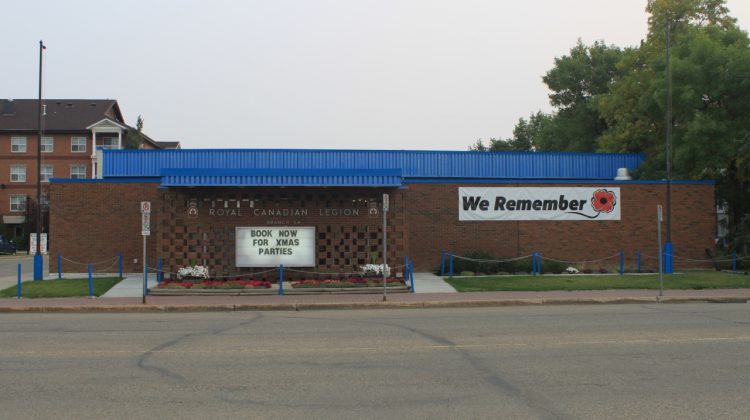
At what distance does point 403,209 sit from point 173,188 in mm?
8124

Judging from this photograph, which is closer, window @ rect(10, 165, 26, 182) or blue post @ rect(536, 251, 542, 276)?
blue post @ rect(536, 251, 542, 276)

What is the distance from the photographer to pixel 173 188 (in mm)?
23062

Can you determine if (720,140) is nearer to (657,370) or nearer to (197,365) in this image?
(657,370)

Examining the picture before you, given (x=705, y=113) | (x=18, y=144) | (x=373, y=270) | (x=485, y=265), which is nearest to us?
(x=373, y=270)

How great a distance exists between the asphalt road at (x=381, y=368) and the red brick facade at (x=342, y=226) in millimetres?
8746

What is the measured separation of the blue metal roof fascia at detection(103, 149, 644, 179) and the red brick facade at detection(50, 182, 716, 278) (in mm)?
1542

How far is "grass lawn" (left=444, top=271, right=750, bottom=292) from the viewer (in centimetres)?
2080

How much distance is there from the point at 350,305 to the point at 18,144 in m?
62.6

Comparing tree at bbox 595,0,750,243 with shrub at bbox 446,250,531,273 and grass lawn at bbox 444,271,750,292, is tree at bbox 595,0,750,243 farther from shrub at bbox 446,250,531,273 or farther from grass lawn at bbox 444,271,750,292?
shrub at bbox 446,250,531,273

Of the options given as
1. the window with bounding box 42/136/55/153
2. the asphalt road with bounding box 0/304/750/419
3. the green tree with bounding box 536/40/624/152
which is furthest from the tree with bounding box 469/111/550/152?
the asphalt road with bounding box 0/304/750/419

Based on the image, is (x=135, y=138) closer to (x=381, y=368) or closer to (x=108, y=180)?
(x=108, y=180)

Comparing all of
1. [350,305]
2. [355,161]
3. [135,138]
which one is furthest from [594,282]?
[135,138]

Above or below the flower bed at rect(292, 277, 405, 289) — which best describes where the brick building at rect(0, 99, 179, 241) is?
above

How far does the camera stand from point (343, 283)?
21.0 metres
